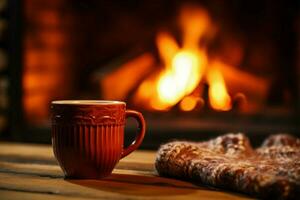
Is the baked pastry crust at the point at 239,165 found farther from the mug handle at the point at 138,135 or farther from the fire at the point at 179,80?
the fire at the point at 179,80

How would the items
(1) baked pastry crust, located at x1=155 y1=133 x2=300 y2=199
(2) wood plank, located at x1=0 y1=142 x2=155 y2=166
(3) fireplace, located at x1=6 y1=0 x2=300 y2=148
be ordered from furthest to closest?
1. (3) fireplace, located at x1=6 y1=0 x2=300 y2=148
2. (2) wood plank, located at x1=0 y1=142 x2=155 y2=166
3. (1) baked pastry crust, located at x1=155 y1=133 x2=300 y2=199

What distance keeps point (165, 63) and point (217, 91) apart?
0.17 metres

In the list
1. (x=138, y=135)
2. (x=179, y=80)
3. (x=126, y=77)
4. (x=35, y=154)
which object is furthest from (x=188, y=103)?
(x=138, y=135)

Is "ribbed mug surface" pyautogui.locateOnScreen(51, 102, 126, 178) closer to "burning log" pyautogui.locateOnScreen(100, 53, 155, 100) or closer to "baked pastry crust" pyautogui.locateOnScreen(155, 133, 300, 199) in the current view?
"baked pastry crust" pyautogui.locateOnScreen(155, 133, 300, 199)

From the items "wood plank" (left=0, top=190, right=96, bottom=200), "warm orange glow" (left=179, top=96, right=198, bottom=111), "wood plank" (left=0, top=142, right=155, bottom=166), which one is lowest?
"wood plank" (left=0, top=142, right=155, bottom=166)

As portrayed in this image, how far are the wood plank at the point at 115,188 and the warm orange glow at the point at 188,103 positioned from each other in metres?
0.65

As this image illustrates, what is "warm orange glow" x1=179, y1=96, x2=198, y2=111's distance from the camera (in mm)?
1653

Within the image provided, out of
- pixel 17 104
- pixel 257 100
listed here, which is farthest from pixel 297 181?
pixel 17 104

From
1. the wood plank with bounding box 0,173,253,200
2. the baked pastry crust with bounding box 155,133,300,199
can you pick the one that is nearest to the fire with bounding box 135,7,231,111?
the baked pastry crust with bounding box 155,133,300,199

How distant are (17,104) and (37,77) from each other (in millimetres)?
110

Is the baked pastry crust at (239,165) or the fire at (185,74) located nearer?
the baked pastry crust at (239,165)

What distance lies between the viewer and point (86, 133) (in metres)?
0.91

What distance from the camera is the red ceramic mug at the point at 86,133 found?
0.91 metres

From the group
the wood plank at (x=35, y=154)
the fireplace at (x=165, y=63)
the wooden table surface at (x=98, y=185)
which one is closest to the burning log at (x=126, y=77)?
the fireplace at (x=165, y=63)
